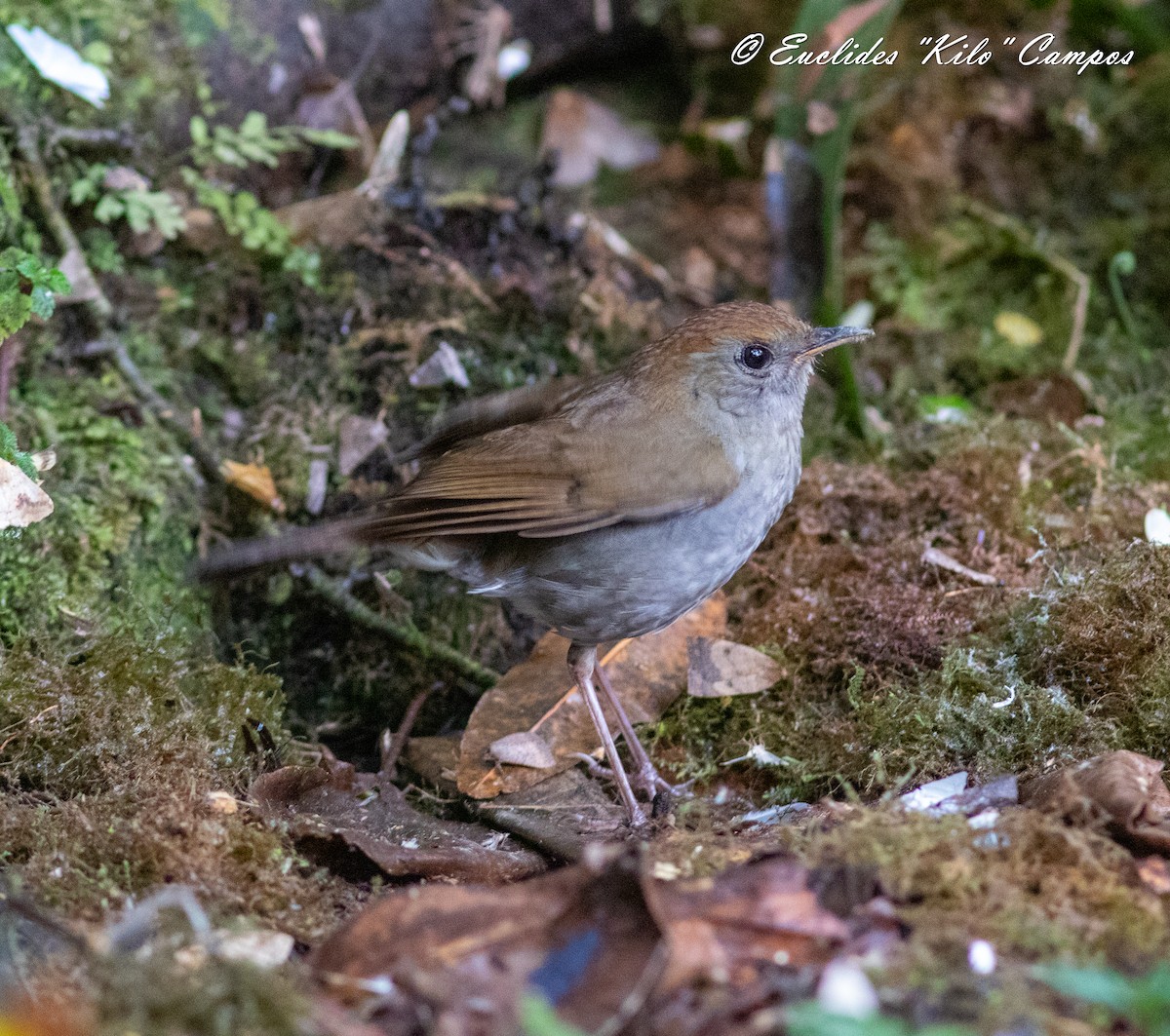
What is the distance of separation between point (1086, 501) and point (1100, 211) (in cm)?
199

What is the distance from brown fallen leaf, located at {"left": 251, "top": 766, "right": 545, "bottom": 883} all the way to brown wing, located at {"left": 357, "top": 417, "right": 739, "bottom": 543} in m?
0.78

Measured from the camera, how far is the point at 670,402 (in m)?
3.66

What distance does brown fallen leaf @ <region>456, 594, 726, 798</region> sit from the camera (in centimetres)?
362

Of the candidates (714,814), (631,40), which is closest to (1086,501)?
(714,814)

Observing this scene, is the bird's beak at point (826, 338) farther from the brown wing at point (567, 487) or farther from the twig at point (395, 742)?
the twig at point (395, 742)

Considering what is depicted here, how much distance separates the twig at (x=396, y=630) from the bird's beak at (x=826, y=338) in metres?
1.59

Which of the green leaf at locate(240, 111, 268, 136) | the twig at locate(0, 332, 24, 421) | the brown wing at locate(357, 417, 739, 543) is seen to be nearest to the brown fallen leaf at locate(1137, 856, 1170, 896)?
the brown wing at locate(357, 417, 739, 543)

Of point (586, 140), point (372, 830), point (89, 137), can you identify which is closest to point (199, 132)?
point (89, 137)

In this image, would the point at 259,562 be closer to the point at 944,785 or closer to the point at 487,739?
the point at 487,739

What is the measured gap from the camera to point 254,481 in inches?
168

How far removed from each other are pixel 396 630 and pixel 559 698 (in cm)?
73

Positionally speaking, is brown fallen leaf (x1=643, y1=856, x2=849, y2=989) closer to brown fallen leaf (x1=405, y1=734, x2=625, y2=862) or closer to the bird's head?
brown fallen leaf (x1=405, y1=734, x2=625, y2=862)

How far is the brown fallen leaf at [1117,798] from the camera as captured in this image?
8.21 feet

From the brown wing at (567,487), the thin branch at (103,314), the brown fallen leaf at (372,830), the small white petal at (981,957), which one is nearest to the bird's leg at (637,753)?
the brown fallen leaf at (372,830)
